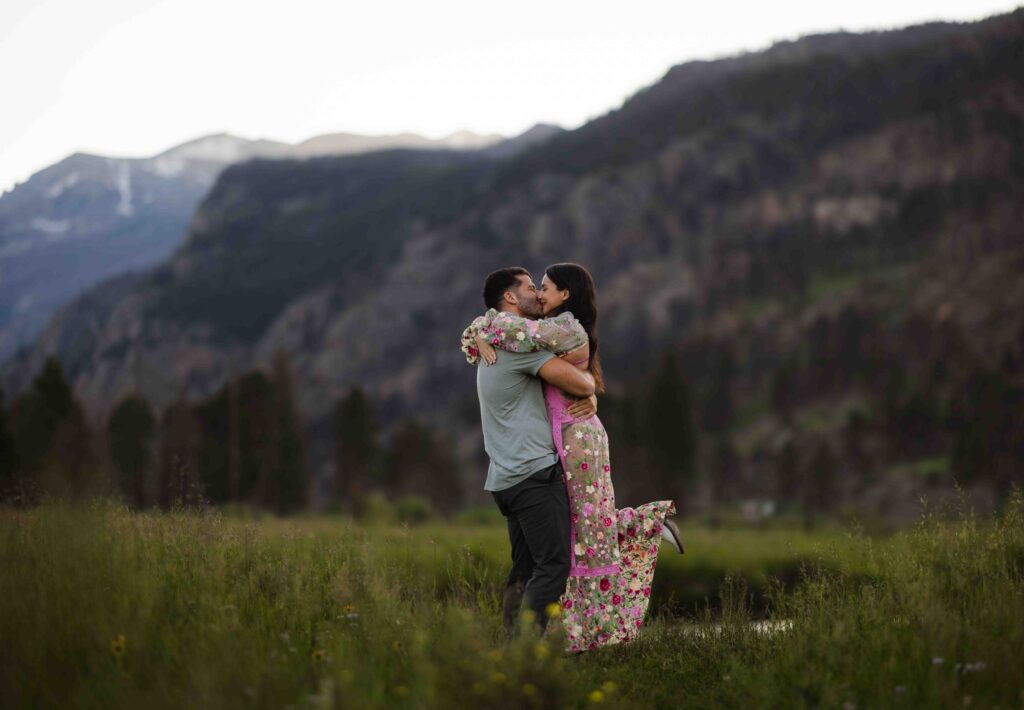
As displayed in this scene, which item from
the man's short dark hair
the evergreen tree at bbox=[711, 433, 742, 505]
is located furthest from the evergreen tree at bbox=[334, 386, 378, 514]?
the man's short dark hair

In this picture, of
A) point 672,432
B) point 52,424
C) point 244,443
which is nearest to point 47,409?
point 52,424

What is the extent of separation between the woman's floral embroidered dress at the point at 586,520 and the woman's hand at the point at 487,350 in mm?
52

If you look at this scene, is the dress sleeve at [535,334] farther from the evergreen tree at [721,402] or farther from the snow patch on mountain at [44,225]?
the snow patch on mountain at [44,225]

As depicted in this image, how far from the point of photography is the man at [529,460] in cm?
749

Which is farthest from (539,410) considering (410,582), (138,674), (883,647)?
(138,674)

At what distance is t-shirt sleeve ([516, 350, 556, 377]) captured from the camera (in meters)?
7.63

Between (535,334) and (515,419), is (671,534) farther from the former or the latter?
(535,334)

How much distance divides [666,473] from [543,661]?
251 feet

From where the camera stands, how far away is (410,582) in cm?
820

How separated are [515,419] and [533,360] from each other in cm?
44

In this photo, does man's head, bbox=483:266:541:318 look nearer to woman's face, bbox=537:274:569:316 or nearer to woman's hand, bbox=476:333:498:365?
woman's face, bbox=537:274:569:316

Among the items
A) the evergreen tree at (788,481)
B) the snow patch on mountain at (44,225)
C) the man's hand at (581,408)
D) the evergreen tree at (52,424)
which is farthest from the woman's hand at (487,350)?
the snow patch on mountain at (44,225)

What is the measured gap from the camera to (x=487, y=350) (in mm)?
7695

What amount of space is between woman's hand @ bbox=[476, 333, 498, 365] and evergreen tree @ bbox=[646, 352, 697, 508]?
74498 mm
